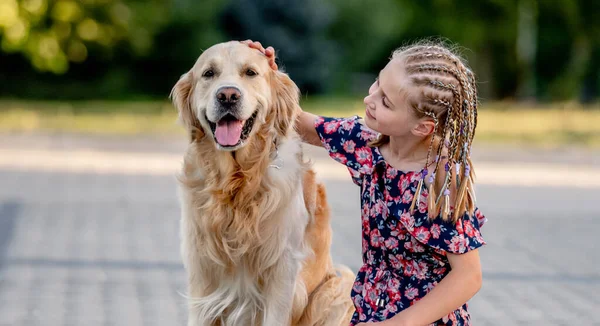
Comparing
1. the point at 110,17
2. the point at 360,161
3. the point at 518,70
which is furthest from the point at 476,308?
the point at 518,70

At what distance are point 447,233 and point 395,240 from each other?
12.2 inches

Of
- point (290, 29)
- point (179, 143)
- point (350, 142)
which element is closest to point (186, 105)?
point (350, 142)

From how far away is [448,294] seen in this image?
3.19 metres

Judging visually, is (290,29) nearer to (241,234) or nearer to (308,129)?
(308,129)

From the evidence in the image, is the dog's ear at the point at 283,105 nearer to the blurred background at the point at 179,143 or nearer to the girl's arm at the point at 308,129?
the girl's arm at the point at 308,129

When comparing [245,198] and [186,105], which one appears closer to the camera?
[245,198]

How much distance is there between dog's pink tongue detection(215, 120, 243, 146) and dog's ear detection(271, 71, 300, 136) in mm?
238

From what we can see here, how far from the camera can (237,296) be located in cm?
444

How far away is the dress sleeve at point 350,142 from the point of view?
3756 millimetres

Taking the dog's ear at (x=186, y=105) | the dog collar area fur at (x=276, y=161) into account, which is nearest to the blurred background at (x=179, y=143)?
the dog collar area fur at (x=276, y=161)

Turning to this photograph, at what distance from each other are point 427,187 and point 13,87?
31852 millimetres

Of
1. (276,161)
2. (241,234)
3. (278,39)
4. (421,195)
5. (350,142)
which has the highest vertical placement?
(278,39)

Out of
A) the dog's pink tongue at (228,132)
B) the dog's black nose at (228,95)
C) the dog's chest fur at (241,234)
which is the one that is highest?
the dog's black nose at (228,95)

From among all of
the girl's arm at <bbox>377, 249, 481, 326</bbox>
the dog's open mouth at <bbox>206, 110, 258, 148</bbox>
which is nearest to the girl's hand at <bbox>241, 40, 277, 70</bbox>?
the dog's open mouth at <bbox>206, 110, 258, 148</bbox>
